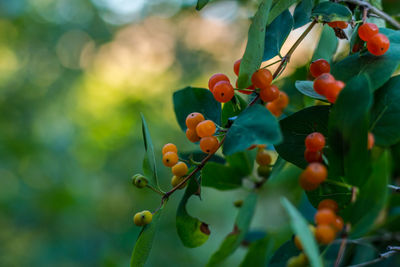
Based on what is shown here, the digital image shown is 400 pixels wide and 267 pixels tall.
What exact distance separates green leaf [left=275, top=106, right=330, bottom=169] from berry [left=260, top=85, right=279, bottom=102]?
0.04 metres

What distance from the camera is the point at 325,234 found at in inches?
14.8

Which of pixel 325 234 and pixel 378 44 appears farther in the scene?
pixel 378 44

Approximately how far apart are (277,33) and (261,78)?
0.37ft

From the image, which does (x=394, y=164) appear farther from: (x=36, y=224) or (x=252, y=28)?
(x=36, y=224)

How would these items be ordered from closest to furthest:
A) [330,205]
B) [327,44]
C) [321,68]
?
[330,205] < [321,68] < [327,44]

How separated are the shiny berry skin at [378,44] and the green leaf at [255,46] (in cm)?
16

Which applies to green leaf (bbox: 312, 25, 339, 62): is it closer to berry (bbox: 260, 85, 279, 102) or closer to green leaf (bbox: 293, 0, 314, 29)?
green leaf (bbox: 293, 0, 314, 29)

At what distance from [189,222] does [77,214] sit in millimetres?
2671

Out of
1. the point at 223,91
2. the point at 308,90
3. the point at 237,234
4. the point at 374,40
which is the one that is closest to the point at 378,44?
the point at 374,40

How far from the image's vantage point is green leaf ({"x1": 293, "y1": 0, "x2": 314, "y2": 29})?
21.8 inches

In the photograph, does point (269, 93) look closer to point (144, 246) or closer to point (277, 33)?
point (277, 33)

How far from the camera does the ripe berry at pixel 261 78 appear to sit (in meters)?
0.49

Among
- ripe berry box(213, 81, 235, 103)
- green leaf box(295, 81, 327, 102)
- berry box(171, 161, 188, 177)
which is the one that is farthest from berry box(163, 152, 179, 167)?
green leaf box(295, 81, 327, 102)

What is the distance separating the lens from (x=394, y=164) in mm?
913
